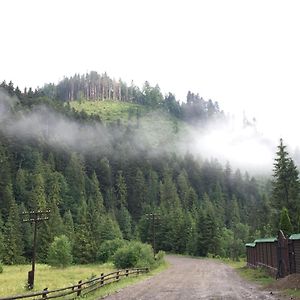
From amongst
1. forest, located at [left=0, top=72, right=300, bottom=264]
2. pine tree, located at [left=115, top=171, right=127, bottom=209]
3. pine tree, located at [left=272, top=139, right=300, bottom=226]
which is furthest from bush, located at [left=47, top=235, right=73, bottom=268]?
pine tree, located at [left=115, top=171, right=127, bottom=209]

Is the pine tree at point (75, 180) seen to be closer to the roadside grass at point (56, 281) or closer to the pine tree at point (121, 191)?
the pine tree at point (121, 191)

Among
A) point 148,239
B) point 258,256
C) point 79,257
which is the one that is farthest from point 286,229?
point 148,239

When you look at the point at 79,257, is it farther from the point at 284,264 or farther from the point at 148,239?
the point at 284,264

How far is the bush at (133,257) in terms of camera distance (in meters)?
59.0

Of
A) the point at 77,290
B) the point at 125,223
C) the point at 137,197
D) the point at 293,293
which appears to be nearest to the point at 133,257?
the point at 77,290

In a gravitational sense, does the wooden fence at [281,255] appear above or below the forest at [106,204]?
below

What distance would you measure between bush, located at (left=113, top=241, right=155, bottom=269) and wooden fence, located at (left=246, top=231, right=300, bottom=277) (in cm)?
1833

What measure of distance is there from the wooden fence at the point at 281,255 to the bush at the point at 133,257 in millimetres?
18326

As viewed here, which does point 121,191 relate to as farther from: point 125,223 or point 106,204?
point 125,223

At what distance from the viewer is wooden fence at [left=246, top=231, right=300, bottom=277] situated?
110 ft

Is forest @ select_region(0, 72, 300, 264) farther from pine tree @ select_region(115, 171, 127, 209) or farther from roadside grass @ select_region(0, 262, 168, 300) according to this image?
roadside grass @ select_region(0, 262, 168, 300)

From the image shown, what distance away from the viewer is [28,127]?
188000 millimetres

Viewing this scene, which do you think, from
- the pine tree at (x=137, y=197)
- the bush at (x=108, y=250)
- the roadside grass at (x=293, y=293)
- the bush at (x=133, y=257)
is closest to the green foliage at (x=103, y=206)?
the pine tree at (x=137, y=197)

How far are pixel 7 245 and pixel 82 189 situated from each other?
231 ft
